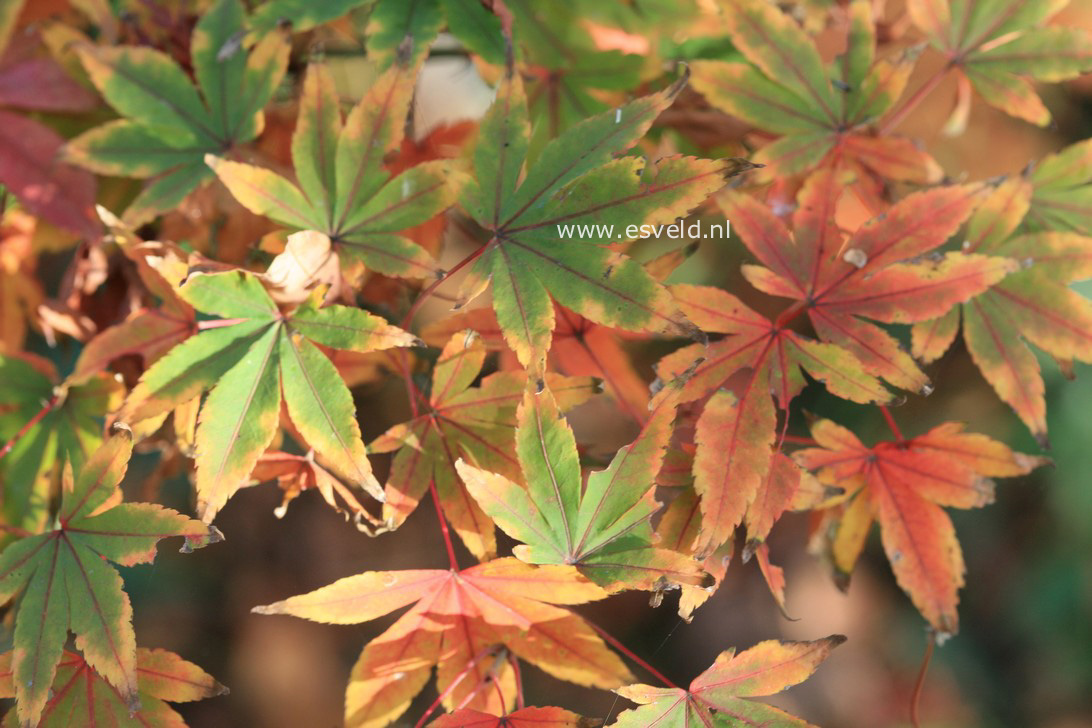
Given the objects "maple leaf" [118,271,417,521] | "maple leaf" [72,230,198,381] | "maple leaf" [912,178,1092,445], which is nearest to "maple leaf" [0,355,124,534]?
"maple leaf" [72,230,198,381]

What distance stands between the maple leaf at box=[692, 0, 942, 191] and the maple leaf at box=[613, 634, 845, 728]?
1.23ft

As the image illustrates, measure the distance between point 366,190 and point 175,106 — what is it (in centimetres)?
23

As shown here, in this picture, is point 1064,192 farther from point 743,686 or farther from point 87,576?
point 87,576

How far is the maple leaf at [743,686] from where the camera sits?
497 millimetres

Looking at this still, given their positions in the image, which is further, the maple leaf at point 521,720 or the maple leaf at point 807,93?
the maple leaf at point 807,93

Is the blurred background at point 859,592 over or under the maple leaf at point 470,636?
under

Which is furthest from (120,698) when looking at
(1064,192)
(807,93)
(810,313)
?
(1064,192)

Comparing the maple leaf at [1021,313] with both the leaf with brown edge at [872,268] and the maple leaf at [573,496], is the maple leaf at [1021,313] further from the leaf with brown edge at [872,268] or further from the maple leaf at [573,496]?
the maple leaf at [573,496]

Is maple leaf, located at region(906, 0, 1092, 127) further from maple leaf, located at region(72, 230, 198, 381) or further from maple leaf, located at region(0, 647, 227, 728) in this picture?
maple leaf, located at region(0, 647, 227, 728)

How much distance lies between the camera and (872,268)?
0.57 m

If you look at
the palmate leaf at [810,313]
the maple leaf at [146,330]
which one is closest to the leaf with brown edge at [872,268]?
the palmate leaf at [810,313]

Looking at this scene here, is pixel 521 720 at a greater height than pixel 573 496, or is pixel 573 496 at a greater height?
pixel 573 496

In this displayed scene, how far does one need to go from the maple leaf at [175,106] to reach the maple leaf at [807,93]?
0.38 meters

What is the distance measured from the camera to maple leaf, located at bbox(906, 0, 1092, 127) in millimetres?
674
